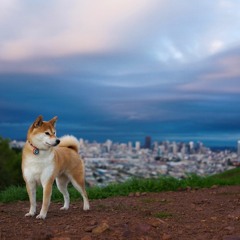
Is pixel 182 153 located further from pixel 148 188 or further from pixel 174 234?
pixel 174 234

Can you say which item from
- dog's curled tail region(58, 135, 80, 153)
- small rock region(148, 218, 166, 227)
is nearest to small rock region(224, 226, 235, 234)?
small rock region(148, 218, 166, 227)

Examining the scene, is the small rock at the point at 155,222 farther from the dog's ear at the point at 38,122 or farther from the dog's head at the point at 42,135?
the dog's ear at the point at 38,122

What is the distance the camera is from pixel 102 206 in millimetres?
9008

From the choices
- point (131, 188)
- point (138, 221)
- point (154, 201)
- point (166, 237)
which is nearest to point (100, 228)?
point (166, 237)

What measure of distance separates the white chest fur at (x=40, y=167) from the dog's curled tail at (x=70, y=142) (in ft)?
3.39

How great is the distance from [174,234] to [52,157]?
2.48 m

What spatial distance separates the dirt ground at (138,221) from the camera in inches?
233

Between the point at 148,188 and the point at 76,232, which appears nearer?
the point at 76,232

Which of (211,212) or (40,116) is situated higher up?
(40,116)

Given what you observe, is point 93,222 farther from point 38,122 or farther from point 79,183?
point 79,183

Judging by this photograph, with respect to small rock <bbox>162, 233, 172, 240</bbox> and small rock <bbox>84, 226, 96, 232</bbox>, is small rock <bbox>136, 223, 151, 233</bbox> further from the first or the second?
small rock <bbox>84, 226, 96, 232</bbox>

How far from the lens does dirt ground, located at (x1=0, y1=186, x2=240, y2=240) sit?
5.93 metres

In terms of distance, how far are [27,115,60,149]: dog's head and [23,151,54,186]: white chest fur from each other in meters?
0.17

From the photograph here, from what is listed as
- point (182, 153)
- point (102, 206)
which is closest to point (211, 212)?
Answer: point (102, 206)
